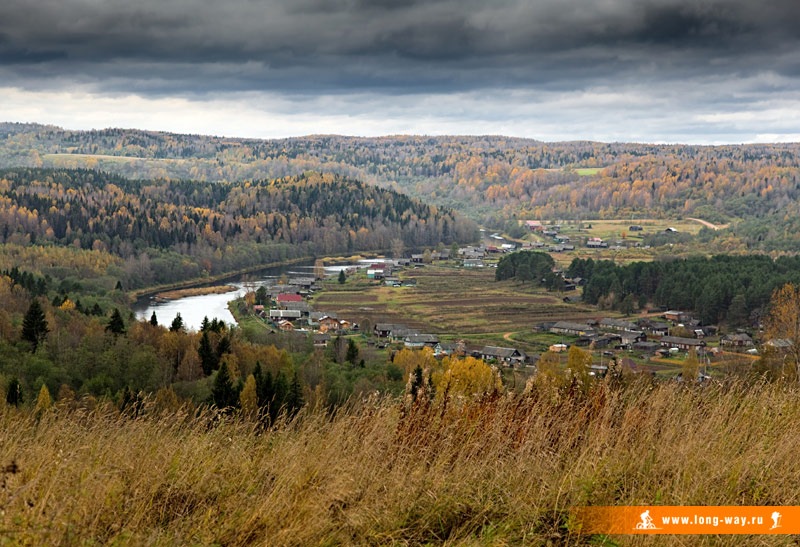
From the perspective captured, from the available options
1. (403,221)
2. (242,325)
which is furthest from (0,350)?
(403,221)

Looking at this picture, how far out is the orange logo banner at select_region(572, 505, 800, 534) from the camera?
13.3 ft

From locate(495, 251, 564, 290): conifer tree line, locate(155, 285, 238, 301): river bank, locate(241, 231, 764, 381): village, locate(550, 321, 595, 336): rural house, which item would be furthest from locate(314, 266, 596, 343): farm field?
locate(155, 285, 238, 301): river bank

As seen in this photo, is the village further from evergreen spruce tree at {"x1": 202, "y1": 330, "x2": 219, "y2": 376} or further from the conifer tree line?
evergreen spruce tree at {"x1": 202, "y1": 330, "x2": 219, "y2": 376}

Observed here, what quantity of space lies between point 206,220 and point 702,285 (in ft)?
248

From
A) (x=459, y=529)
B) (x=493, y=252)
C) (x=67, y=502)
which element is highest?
(x=67, y=502)

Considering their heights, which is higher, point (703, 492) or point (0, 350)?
point (703, 492)

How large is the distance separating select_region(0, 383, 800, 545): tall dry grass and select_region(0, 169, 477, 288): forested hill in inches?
2895

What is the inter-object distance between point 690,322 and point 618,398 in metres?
53.0

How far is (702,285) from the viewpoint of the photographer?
60.6 m

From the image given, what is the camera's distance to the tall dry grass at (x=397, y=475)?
4.03 meters

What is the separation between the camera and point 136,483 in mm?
4375

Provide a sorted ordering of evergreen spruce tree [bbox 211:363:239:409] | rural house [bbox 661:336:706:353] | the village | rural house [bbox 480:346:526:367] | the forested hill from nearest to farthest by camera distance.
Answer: evergreen spruce tree [bbox 211:363:239:409]
rural house [bbox 480:346:526:367]
the village
rural house [bbox 661:336:706:353]
the forested hill

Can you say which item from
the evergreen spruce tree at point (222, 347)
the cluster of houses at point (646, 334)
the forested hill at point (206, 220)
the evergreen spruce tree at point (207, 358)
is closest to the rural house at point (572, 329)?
the cluster of houses at point (646, 334)

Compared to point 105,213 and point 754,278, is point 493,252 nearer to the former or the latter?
point 754,278
